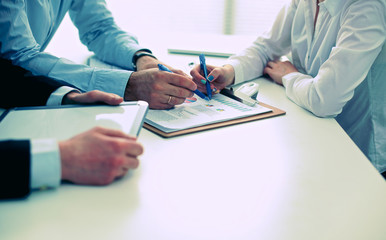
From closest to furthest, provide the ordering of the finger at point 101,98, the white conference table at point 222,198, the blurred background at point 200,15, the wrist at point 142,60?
the white conference table at point 222,198
the finger at point 101,98
the wrist at point 142,60
the blurred background at point 200,15

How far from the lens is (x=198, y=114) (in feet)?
2.90

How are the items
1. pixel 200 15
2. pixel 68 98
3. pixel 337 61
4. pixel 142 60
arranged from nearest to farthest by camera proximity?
pixel 68 98 → pixel 337 61 → pixel 142 60 → pixel 200 15

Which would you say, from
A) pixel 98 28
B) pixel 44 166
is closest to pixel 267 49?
pixel 98 28

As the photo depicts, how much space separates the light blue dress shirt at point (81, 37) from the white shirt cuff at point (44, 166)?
1.53 feet

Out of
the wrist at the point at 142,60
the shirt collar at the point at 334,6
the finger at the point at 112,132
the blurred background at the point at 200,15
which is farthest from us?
the blurred background at the point at 200,15

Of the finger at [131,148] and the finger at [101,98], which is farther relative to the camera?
the finger at [101,98]

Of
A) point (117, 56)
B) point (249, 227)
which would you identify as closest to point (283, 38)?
point (117, 56)

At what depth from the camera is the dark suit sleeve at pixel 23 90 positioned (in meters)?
0.84

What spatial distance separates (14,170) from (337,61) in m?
0.87

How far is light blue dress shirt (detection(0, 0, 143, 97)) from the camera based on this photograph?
93 cm

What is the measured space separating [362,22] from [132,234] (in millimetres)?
903

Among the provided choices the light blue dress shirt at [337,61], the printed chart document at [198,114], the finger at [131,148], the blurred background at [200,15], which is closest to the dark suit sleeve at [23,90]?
the printed chart document at [198,114]

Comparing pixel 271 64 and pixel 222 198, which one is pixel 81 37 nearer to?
pixel 271 64

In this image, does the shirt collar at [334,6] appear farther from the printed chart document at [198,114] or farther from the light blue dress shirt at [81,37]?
the light blue dress shirt at [81,37]
